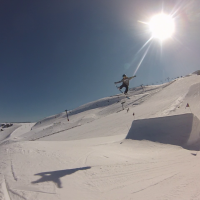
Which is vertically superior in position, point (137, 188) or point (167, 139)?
point (167, 139)

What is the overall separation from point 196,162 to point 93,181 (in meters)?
5.14

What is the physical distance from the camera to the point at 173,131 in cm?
1171

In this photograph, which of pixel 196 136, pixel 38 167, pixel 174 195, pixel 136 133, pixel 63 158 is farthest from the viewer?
pixel 136 133

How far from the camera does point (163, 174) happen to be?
5.45 metres

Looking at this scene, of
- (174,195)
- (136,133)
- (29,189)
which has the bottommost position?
(174,195)

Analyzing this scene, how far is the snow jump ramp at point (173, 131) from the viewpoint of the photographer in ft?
34.4

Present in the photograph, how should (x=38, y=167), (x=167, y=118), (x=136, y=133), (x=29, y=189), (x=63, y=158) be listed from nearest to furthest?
1. (x=29, y=189)
2. (x=38, y=167)
3. (x=63, y=158)
4. (x=167, y=118)
5. (x=136, y=133)

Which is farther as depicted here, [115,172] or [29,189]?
[115,172]

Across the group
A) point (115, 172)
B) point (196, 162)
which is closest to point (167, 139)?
point (196, 162)

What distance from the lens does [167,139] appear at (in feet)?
36.7

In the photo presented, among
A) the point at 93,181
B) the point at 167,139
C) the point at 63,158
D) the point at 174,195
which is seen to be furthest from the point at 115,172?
the point at 167,139

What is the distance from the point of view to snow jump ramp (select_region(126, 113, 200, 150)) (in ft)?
34.4

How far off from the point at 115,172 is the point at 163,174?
6.49 ft

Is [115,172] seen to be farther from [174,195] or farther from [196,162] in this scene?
[196,162]
